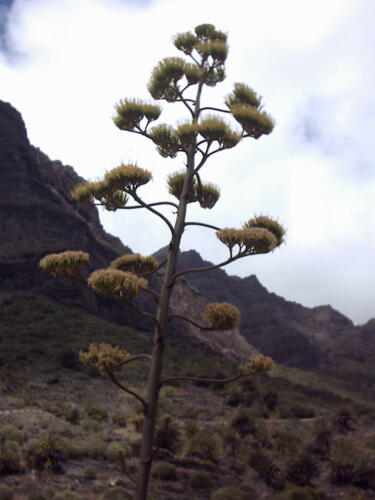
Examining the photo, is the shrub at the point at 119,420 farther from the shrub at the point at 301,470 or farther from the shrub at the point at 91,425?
the shrub at the point at 301,470

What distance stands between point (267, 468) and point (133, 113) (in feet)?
41.4

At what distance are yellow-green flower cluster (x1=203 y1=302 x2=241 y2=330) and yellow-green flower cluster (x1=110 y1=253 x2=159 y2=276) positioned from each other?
140cm

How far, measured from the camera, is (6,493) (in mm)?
8727

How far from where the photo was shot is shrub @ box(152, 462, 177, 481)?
1246 cm

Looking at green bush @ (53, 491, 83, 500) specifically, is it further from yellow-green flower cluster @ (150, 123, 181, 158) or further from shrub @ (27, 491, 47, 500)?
yellow-green flower cluster @ (150, 123, 181, 158)

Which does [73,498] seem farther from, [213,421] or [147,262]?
[213,421]

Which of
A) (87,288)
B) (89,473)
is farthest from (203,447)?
(87,288)

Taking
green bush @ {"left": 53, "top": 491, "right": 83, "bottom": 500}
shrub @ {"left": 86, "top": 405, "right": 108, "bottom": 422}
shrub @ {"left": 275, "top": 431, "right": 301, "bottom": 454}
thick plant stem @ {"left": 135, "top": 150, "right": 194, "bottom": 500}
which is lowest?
shrub @ {"left": 275, "top": 431, "right": 301, "bottom": 454}

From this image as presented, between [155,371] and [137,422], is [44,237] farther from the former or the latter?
[155,371]

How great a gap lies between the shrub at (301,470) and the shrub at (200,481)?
120 inches

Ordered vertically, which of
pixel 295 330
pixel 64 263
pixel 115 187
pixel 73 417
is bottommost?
pixel 73 417

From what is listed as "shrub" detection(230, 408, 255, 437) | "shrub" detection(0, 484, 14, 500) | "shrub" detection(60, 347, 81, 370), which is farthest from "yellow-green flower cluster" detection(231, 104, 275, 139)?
"shrub" detection(60, 347, 81, 370)

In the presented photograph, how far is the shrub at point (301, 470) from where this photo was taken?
538 inches

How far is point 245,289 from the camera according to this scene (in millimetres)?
102312
